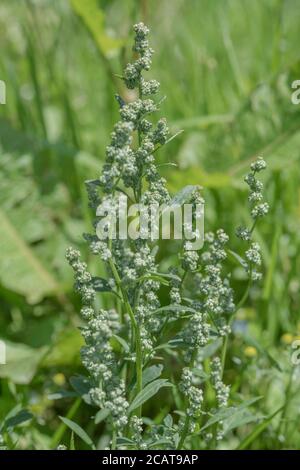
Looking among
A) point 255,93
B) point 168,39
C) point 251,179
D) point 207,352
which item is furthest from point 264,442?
point 168,39

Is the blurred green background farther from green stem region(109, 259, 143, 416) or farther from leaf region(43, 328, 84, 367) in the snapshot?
green stem region(109, 259, 143, 416)

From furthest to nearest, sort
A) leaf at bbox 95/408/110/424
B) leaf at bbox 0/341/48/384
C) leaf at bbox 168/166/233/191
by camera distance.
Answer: leaf at bbox 168/166/233/191 → leaf at bbox 0/341/48/384 → leaf at bbox 95/408/110/424

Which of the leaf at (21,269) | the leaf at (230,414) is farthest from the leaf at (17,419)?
the leaf at (21,269)

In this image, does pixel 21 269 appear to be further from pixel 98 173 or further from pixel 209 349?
pixel 209 349

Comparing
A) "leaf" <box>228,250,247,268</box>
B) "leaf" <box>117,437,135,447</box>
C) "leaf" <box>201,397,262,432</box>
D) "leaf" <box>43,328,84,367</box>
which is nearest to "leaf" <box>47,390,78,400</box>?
"leaf" <box>117,437,135,447</box>

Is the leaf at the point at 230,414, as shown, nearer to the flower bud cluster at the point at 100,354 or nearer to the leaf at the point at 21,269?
the flower bud cluster at the point at 100,354

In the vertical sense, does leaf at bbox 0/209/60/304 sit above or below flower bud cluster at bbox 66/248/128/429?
above

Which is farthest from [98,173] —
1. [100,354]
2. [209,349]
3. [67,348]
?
[100,354]
